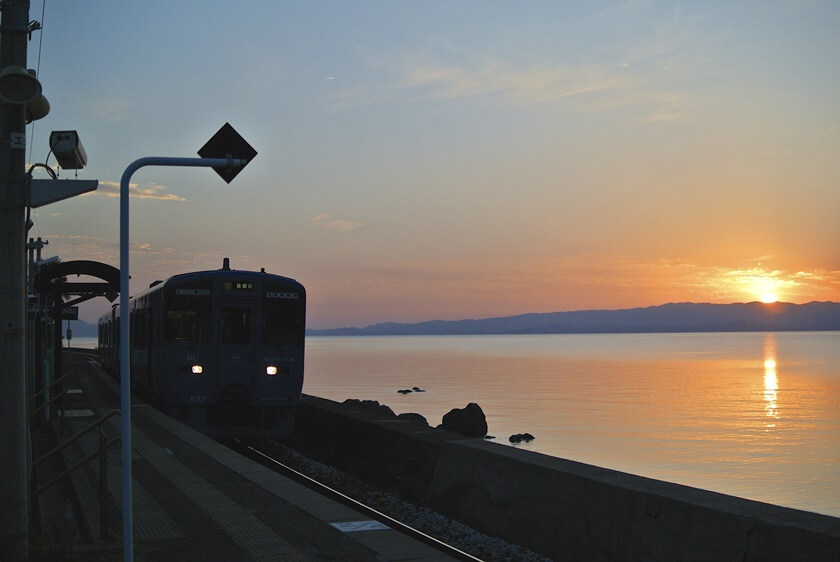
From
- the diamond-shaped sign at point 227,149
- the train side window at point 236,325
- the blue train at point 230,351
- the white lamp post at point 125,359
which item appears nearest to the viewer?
the white lamp post at point 125,359

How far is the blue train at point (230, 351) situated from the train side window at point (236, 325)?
0.02 m

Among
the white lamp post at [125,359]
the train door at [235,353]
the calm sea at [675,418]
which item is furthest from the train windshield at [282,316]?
the calm sea at [675,418]

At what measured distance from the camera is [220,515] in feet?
31.2

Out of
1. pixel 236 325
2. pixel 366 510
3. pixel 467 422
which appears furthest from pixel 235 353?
pixel 467 422

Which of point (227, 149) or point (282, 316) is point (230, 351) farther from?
point (227, 149)

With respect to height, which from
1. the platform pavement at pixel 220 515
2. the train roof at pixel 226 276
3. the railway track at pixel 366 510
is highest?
the train roof at pixel 226 276

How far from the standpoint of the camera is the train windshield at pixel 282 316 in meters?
17.8

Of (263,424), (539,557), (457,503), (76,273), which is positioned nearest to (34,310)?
(76,273)

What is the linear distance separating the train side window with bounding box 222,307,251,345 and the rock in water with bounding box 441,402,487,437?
18225 millimetres

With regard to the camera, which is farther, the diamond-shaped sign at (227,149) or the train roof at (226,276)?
the train roof at (226,276)

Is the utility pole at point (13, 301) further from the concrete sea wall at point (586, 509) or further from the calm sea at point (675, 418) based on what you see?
the calm sea at point (675, 418)

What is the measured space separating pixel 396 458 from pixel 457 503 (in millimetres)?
3086

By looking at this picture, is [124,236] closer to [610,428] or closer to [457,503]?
[457,503]

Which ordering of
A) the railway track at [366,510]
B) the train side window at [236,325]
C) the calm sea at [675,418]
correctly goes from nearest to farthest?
1. the railway track at [366,510]
2. the train side window at [236,325]
3. the calm sea at [675,418]
